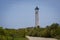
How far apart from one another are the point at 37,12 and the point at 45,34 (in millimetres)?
24398

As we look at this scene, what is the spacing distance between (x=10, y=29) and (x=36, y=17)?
34.4m

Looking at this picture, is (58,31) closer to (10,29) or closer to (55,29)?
(55,29)

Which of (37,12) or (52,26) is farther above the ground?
(37,12)

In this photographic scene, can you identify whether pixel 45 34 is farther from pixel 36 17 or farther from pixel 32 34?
pixel 36 17

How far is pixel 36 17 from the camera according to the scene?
66938 millimetres

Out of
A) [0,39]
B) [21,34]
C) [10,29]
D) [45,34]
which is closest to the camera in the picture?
[0,39]

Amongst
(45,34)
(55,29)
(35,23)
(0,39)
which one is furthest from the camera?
(35,23)

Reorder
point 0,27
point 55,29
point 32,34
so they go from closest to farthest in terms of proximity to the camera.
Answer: point 0,27
point 55,29
point 32,34

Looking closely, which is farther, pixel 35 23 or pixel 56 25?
pixel 35 23

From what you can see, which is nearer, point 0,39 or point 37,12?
point 0,39

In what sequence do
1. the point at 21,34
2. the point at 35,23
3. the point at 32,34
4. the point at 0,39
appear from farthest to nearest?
the point at 35,23, the point at 32,34, the point at 21,34, the point at 0,39

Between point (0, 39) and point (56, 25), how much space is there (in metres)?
24.0

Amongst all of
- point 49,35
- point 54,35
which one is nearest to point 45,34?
point 49,35

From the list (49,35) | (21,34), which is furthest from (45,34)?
(21,34)
